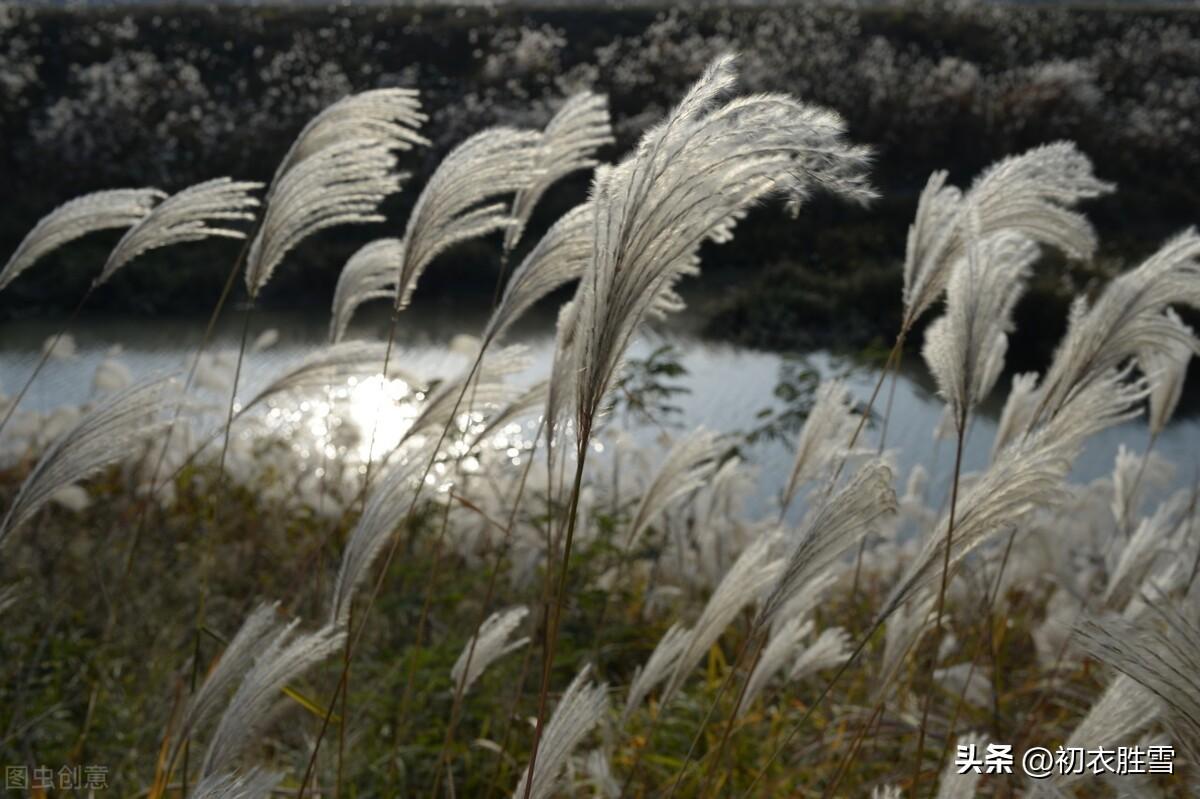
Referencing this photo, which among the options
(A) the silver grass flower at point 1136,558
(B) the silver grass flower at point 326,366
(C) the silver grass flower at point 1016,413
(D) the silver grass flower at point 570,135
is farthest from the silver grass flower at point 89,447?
(A) the silver grass flower at point 1136,558

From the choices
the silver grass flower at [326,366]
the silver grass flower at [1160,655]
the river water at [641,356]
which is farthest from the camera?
the river water at [641,356]

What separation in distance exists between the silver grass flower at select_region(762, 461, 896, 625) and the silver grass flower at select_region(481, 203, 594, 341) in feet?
1.34

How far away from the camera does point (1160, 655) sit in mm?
746

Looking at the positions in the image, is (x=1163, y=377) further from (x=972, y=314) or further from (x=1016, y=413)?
(x=972, y=314)

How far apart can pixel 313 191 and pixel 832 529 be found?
3.07 ft

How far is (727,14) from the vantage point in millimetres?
16391

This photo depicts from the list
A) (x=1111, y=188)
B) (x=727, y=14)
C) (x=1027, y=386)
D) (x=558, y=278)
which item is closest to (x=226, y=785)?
(x=558, y=278)

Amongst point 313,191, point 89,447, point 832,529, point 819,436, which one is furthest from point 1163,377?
point 89,447

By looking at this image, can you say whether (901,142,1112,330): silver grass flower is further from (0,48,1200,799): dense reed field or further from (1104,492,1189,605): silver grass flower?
(1104,492,1189,605): silver grass flower

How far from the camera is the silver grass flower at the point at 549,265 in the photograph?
1.28m

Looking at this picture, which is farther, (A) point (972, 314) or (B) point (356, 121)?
(B) point (356, 121)

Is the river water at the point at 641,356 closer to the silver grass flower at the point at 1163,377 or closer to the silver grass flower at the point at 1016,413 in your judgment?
the silver grass flower at the point at 1163,377

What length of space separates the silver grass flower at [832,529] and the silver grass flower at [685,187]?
1.15ft

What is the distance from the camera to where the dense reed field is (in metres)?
0.93
